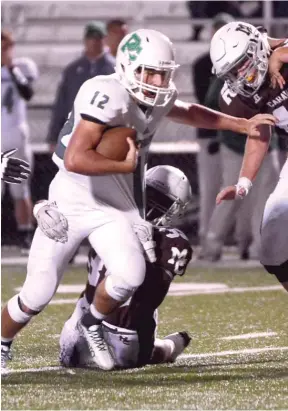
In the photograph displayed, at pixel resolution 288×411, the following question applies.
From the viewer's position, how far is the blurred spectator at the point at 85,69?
8320 mm

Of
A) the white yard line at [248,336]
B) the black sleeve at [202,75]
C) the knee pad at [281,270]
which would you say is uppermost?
the knee pad at [281,270]

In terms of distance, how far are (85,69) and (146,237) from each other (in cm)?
413

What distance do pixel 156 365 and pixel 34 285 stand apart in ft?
1.98

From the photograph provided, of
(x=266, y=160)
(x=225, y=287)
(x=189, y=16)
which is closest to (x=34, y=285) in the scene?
(x=225, y=287)

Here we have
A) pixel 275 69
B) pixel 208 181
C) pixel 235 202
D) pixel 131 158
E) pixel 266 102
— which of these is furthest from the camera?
pixel 208 181

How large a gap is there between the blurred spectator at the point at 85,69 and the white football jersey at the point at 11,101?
0.31 meters

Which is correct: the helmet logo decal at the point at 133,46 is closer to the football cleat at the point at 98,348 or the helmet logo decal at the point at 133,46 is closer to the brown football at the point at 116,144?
the brown football at the point at 116,144

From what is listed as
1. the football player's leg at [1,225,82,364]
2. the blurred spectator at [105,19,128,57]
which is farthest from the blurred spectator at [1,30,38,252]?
the football player's leg at [1,225,82,364]

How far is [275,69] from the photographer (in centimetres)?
470

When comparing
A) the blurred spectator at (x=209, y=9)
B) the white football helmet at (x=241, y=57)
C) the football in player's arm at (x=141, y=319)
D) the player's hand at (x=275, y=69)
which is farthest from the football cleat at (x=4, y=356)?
the blurred spectator at (x=209, y=9)

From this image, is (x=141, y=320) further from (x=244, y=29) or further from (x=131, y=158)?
(x=244, y=29)

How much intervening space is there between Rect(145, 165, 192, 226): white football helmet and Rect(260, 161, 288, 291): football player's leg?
1.07ft

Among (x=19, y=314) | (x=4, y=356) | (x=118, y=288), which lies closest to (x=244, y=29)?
(x=118, y=288)

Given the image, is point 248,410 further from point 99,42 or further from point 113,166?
point 99,42
